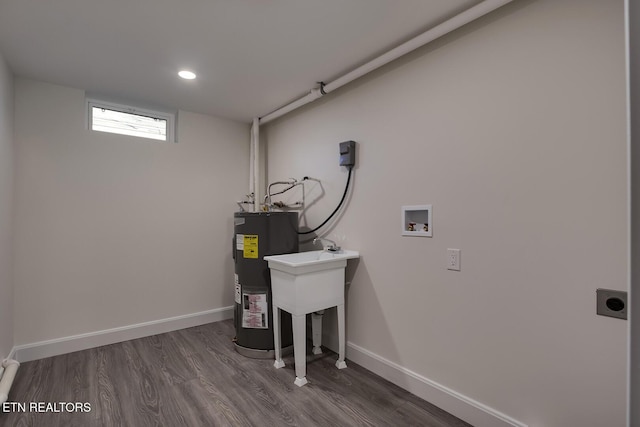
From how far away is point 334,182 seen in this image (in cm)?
279

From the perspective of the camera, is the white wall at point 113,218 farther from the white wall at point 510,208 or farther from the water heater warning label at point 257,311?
the white wall at point 510,208

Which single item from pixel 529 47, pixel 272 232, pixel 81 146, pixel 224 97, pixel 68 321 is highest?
pixel 224 97

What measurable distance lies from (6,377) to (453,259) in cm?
299

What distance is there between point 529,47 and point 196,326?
12.1 ft

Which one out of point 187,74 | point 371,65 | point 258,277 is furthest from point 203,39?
point 258,277

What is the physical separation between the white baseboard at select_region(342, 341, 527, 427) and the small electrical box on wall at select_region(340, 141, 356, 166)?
1.49 meters

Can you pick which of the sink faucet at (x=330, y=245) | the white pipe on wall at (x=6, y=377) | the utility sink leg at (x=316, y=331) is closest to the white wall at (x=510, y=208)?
the sink faucet at (x=330, y=245)

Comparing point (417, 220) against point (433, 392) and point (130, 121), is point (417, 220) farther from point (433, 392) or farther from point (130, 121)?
point (130, 121)

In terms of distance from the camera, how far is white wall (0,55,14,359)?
7.25 ft

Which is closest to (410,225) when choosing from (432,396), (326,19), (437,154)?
(437,154)

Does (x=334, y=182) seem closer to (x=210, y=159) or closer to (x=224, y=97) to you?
(x=224, y=97)

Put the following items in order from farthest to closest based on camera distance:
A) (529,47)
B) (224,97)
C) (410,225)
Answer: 1. (224,97)
2. (410,225)
3. (529,47)

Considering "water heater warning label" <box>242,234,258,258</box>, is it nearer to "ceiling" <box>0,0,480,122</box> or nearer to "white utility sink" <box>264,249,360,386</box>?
"white utility sink" <box>264,249,360,386</box>

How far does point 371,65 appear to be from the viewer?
227 centimetres
